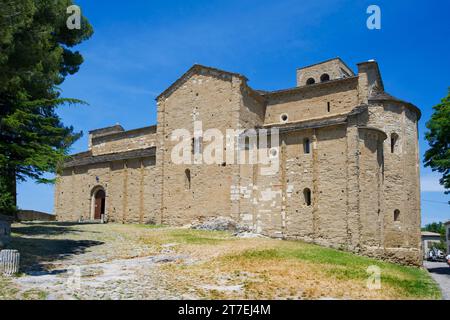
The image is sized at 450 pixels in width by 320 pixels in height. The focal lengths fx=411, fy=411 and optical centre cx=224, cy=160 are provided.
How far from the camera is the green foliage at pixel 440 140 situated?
22562 mm

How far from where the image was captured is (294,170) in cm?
2362

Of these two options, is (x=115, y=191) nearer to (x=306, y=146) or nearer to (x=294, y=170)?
(x=294, y=170)

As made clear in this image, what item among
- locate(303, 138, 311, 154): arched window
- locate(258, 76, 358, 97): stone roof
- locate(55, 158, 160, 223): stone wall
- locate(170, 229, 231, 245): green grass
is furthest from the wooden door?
locate(303, 138, 311, 154): arched window

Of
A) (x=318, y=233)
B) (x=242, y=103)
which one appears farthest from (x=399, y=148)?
(x=242, y=103)

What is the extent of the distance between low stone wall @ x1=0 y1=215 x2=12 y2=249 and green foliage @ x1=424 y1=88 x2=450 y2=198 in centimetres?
2108

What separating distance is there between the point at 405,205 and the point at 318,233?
5.28 meters

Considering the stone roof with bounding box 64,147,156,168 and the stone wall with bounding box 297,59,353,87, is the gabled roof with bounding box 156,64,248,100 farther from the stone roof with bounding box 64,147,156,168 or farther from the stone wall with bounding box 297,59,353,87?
the stone wall with bounding box 297,59,353,87

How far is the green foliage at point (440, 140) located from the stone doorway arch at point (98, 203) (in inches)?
913

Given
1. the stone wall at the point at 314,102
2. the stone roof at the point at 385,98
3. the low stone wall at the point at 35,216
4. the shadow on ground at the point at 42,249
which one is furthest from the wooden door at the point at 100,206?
the stone roof at the point at 385,98

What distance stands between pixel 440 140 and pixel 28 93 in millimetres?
21844

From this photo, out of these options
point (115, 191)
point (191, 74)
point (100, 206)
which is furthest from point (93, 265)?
point (100, 206)
